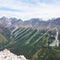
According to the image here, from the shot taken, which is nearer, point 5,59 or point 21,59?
point 5,59

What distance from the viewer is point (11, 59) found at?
13162cm

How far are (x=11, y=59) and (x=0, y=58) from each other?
6915 mm

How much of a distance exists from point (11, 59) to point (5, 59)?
5431mm

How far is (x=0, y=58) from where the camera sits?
134 metres

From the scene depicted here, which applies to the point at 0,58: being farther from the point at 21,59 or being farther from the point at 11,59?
the point at 21,59

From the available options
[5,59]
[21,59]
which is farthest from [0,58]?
[21,59]

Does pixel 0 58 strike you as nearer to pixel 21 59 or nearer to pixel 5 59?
pixel 5 59

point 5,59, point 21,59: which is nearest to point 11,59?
point 5,59

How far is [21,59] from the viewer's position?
144875 millimetres

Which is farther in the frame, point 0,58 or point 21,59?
point 21,59

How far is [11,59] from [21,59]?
47.2 feet

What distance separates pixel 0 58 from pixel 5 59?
343 cm

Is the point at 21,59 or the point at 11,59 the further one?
the point at 21,59
